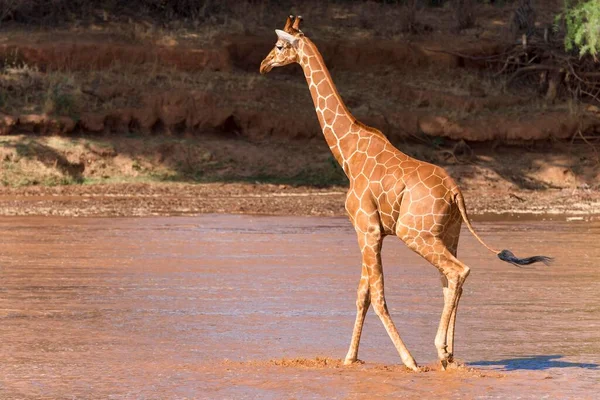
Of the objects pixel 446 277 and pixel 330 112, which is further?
pixel 330 112

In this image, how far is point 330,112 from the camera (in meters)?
9.85

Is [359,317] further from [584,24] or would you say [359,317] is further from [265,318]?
[584,24]

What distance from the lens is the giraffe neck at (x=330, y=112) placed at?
968 cm

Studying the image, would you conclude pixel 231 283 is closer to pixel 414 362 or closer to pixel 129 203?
pixel 414 362

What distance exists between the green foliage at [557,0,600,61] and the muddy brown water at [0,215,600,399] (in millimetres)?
6894

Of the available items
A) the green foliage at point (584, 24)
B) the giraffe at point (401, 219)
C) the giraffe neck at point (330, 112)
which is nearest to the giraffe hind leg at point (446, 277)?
the giraffe at point (401, 219)

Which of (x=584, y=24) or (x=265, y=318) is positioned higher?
(x=584, y=24)

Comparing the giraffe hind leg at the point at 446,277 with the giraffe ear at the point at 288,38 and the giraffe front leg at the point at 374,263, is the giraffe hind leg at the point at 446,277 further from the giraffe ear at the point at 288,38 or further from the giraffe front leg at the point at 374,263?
the giraffe ear at the point at 288,38

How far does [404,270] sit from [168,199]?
29.9 ft

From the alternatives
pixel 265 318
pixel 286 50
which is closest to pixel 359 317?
pixel 265 318

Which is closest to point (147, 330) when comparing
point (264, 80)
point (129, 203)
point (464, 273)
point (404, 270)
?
point (464, 273)

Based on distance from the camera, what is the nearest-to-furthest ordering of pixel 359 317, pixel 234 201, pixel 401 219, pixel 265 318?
pixel 401 219
pixel 359 317
pixel 265 318
pixel 234 201

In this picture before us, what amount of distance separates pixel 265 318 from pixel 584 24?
15401 millimetres

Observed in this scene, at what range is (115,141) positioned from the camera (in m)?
26.1
